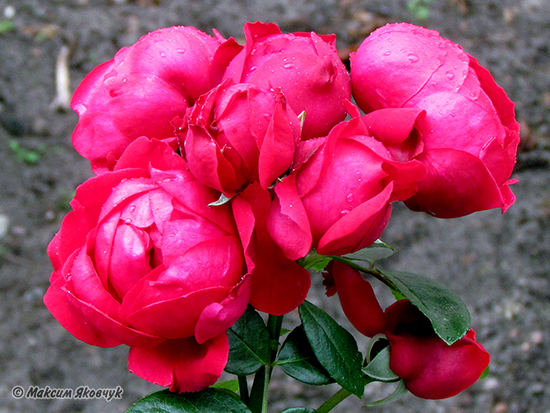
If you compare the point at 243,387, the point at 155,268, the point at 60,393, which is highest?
the point at 155,268

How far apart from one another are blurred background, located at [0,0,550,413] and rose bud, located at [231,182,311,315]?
119 centimetres

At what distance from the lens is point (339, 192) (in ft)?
1.43

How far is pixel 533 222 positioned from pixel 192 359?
172 cm

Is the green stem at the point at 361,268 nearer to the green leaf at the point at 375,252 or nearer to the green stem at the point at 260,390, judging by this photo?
the green leaf at the point at 375,252

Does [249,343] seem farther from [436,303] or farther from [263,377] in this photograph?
[436,303]

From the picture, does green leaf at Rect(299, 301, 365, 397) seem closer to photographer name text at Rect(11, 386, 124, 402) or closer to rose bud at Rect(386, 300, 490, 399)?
rose bud at Rect(386, 300, 490, 399)

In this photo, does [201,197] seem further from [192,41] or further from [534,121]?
[534,121]

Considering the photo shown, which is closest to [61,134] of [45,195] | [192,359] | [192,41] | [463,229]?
[45,195]

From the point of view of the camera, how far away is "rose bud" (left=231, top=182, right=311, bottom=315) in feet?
1.60

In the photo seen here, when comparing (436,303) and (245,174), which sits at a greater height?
(245,174)

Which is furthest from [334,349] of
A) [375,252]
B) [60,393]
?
[60,393]

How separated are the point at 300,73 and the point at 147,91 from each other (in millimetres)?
153

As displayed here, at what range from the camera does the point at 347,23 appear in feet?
7.27

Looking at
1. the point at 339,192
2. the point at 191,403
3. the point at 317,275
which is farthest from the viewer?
the point at 317,275
